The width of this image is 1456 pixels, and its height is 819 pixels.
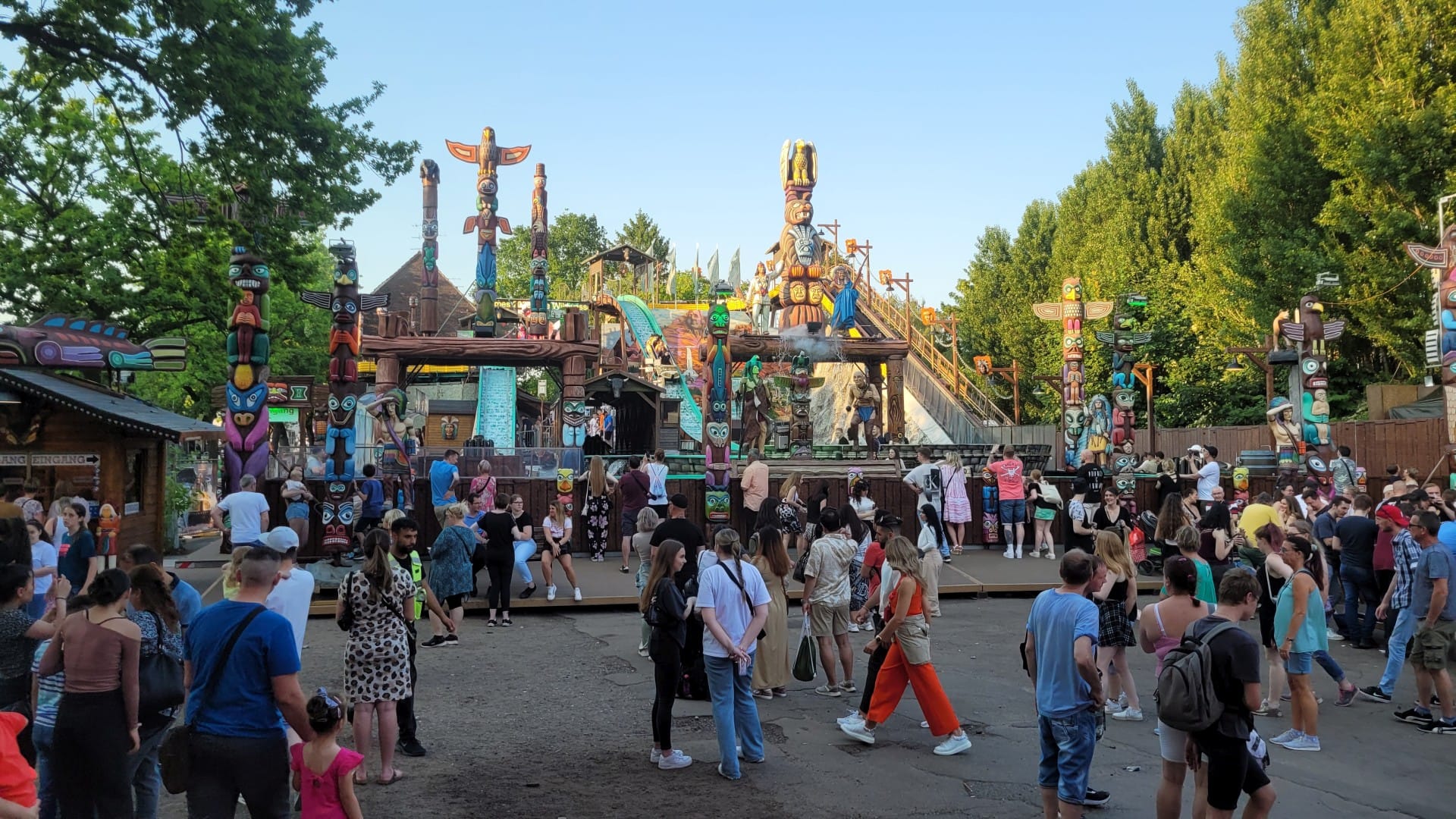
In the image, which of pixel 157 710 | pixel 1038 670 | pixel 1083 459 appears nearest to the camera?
pixel 157 710

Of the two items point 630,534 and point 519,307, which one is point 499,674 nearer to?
point 630,534

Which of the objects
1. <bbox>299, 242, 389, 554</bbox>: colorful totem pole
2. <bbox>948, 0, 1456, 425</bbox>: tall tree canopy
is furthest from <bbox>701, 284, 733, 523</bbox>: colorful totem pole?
<bbox>948, 0, 1456, 425</bbox>: tall tree canopy

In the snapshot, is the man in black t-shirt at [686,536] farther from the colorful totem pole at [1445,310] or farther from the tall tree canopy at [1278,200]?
the tall tree canopy at [1278,200]

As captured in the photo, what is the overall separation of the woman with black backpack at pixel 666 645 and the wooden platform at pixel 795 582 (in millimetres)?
6370

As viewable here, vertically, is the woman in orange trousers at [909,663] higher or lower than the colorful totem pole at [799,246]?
lower

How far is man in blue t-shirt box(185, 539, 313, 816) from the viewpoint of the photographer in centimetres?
→ 441

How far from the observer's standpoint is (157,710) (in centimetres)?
521

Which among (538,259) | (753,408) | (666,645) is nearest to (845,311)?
(753,408)

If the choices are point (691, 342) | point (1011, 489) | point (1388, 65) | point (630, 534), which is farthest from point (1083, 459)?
point (691, 342)

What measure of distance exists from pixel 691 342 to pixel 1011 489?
91.8 ft

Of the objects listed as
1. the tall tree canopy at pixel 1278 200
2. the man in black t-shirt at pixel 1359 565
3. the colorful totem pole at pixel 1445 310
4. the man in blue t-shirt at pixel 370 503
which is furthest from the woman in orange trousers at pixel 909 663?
the tall tree canopy at pixel 1278 200

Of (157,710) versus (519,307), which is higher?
(519,307)

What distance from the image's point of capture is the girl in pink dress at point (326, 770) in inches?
176

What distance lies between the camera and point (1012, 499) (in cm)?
1678
